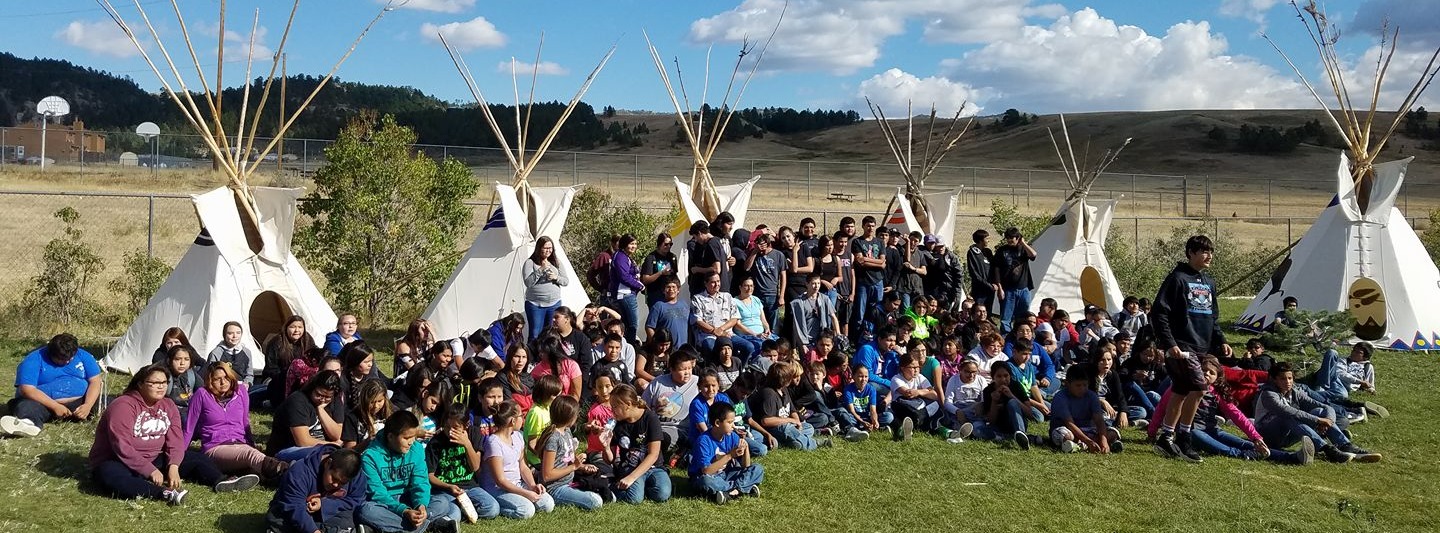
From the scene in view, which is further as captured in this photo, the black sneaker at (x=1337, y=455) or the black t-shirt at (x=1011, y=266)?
the black t-shirt at (x=1011, y=266)

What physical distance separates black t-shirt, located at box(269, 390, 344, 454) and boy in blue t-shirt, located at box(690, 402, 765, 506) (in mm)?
2147

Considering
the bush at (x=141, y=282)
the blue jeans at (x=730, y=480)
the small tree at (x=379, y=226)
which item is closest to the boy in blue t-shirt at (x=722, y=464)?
the blue jeans at (x=730, y=480)

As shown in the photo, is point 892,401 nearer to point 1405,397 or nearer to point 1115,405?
point 1115,405

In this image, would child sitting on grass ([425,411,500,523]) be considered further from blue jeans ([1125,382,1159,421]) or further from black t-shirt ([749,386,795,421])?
blue jeans ([1125,382,1159,421])

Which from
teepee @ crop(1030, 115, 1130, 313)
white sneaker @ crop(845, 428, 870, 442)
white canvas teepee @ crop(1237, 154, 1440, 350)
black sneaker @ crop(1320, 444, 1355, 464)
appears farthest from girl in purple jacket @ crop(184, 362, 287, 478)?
white canvas teepee @ crop(1237, 154, 1440, 350)

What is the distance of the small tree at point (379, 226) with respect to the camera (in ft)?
40.4

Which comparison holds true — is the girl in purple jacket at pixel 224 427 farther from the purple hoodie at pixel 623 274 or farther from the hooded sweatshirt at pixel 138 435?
the purple hoodie at pixel 623 274

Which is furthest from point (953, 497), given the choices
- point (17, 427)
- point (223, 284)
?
point (223, 284)

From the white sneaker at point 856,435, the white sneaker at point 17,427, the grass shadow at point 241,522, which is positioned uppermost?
the white sneaker at point 17,427

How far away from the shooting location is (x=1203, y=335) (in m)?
7.46

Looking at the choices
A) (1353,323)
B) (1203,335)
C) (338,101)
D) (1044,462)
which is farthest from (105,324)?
(338,101)

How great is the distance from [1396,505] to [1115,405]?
2295 millimetres

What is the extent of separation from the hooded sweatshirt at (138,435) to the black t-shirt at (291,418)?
0.48 m

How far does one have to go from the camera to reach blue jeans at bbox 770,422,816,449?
7.57 meters
